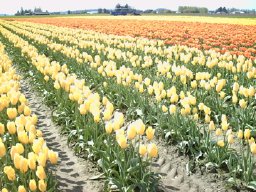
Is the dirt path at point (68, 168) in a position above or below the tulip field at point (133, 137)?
below

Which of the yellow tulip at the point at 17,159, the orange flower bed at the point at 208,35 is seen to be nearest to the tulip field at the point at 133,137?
the yellow tulip at the point at 17,159

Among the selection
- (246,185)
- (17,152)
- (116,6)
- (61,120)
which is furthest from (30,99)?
Result: (116,6)

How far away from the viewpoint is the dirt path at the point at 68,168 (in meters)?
4.75

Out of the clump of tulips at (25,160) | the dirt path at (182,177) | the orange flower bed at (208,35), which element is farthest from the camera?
the orange flower bed at (208,35)

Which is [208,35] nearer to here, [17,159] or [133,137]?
[133,137]

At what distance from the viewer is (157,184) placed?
4.49 metres

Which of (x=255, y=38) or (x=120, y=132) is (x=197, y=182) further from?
(x=255, y=38)

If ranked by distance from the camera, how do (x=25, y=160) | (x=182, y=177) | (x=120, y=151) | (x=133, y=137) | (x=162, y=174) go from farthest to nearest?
(x=162, y=174)
(x=182, y=177)
(x=120, y=151)
(x=133, y=137)
(x=25, y=160)

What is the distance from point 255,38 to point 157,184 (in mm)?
15481

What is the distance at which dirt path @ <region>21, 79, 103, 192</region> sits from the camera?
475 cm

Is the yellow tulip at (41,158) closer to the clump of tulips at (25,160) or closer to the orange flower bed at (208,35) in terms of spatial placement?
the clump of tulips at (25,160)

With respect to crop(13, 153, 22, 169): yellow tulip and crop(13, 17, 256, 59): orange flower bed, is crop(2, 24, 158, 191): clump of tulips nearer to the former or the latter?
crop(13, 153, 22, 169): yellow tulip

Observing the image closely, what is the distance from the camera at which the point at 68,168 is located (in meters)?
5.36

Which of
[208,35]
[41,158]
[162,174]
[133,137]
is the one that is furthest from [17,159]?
[208,35]
